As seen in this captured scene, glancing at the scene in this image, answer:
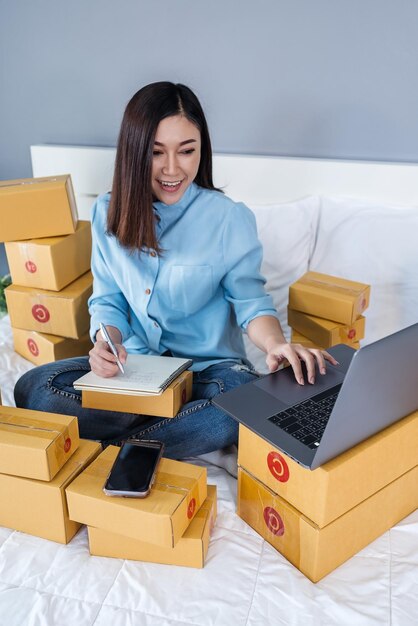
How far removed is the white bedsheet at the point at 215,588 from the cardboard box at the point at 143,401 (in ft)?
0.88

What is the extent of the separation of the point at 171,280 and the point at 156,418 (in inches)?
12.6

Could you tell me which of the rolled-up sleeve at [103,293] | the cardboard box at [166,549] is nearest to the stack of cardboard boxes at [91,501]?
the cardboard box at [166,549]

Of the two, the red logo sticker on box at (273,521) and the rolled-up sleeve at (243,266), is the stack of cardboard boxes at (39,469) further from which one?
the rolled-up sleeve at (243,266)

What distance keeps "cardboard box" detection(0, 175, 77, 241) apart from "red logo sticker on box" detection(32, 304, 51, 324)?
199 mm

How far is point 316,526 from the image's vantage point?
3.12 ft

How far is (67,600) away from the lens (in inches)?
38.5

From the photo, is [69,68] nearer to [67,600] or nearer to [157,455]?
[157,455]

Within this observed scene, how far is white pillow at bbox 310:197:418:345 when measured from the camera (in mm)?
1709

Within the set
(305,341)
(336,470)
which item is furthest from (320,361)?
(305,341)

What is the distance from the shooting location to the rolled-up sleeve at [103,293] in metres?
1.46

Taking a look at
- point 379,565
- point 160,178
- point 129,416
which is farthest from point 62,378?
point 379,565

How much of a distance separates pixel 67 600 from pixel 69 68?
168 cm

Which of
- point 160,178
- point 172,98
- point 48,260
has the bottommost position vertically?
point 48,260

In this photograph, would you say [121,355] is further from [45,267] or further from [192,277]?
[45,267]
